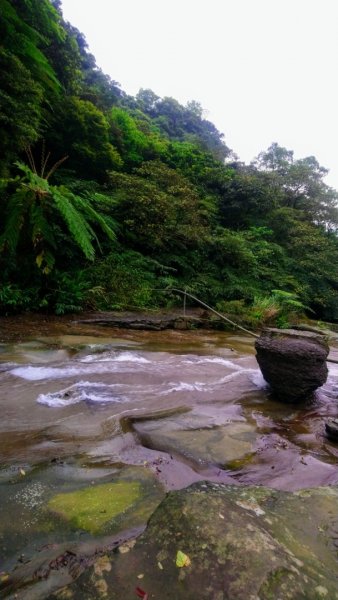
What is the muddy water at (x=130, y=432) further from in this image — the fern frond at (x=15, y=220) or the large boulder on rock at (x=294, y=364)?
the fern frond at (x=15, y=220)

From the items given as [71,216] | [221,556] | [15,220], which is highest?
[71,216]

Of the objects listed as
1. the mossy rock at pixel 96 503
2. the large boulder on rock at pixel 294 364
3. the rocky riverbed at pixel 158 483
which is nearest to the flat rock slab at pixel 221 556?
the rocky riverbed at pixel 158 483

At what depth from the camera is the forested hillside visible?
20.5 ft

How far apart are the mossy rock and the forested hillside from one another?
4.44 metres

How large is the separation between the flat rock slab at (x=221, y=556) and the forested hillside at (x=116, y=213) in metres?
4.90

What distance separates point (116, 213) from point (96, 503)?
9207 millimetres

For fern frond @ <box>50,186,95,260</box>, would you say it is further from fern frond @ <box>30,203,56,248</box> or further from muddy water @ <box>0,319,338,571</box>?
muddy water @ <box>0,319,338,571</box>

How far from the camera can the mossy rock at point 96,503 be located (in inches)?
66.7

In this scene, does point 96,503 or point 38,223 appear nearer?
point 96,503

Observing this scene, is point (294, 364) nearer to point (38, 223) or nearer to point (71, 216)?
point (71, 216)

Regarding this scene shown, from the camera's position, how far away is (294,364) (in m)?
3.88

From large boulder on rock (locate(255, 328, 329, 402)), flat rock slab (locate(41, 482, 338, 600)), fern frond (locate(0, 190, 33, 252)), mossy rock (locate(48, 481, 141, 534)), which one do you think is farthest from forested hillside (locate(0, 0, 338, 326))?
flat rock slab (locate(41, 482, 338, 600))

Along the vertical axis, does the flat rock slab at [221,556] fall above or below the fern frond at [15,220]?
below

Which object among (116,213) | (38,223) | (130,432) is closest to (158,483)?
(130,432)
